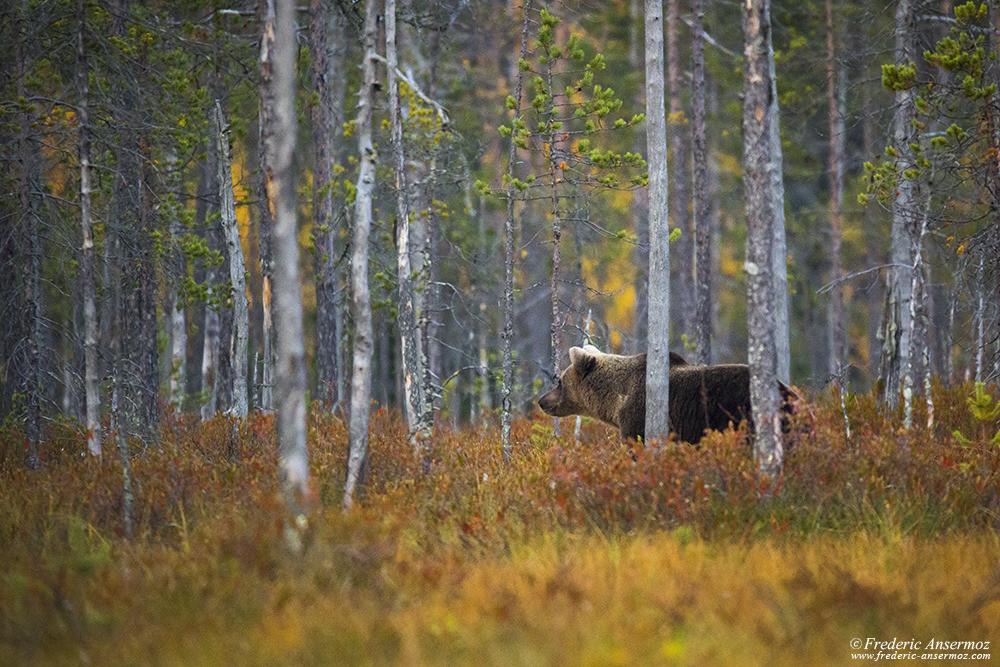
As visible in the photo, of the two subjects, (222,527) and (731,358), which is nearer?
(222,527)

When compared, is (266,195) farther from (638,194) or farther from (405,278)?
(638,194)

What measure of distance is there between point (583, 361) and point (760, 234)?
4.04m

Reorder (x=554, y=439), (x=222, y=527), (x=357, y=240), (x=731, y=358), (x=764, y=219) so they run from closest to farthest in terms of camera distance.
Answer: (x=222, y=527)
(x=764, y=219)
(x=357, y=240)
(x=554, y=439)
(x=731, y=358)

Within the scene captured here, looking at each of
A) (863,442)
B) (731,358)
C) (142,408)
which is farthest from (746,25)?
(731,358)

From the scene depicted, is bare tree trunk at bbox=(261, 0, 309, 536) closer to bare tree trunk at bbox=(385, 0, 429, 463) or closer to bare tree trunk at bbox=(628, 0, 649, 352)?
bare tree trunk at bbox=(385, 0, 429, 463)

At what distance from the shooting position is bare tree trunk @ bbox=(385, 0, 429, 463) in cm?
973

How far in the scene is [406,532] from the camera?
7.03 metres

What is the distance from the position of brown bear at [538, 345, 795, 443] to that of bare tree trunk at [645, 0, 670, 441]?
0.38 m

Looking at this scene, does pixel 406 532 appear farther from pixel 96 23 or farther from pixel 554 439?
pixel 96 23

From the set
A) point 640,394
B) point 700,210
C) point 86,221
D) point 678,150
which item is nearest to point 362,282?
point 86,221

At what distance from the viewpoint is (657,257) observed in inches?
372

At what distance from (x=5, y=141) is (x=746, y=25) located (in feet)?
28.9

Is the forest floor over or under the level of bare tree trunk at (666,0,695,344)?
under

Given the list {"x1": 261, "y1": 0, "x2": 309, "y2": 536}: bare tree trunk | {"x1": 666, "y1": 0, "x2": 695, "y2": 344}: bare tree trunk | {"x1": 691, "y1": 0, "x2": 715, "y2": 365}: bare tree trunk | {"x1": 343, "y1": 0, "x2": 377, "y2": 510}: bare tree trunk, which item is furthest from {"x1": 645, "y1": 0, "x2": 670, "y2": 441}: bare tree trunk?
{"x1": 666, "y1": 0, "x2": 695, "y2": 344}: bare tree trunk
